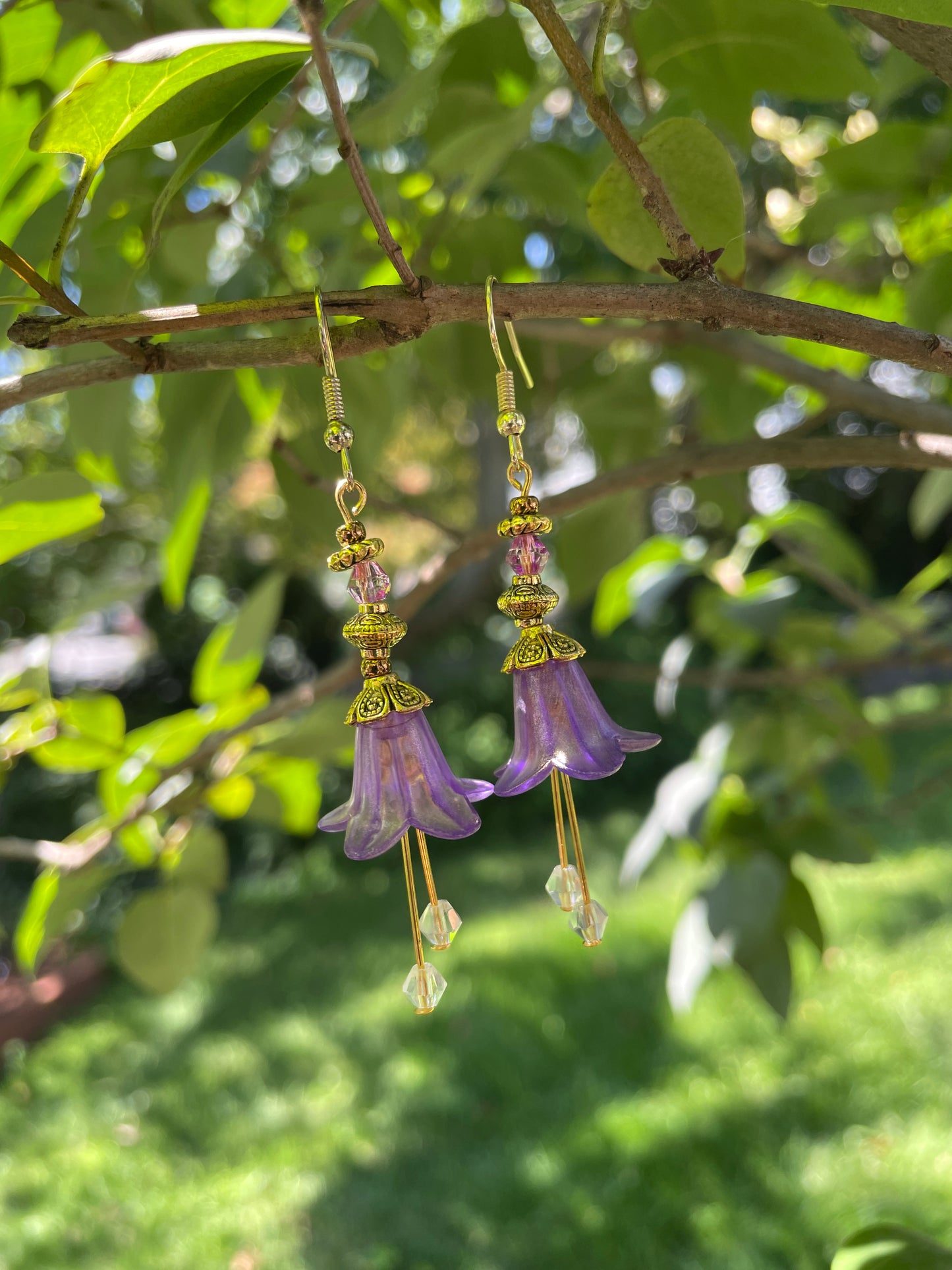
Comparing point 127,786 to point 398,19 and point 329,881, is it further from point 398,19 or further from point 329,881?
point 329,881

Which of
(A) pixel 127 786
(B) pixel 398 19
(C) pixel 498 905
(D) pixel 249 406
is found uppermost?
(B) pixel 398 19

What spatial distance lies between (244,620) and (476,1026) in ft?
6.44

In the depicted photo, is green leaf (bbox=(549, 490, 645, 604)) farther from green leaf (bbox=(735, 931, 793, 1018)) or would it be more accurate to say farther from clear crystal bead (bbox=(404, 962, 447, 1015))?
clear crystal bead (bbox=(404, 962, 447, 1015))

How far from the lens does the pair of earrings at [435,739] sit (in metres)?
0.53

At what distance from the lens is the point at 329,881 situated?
4434mm

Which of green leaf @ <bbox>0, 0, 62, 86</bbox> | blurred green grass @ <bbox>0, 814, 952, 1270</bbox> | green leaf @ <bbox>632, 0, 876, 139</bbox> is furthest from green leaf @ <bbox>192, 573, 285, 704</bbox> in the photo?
blurred green grass @ <bbox>0, 814, 952, 1270</bbox>

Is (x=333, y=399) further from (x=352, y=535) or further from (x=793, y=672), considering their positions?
(x=793, y=672)

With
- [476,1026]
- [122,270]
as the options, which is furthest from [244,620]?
[476,1026]

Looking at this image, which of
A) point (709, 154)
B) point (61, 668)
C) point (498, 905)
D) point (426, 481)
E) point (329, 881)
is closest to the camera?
point (709, 154)

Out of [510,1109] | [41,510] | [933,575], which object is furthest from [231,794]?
[510,1109]

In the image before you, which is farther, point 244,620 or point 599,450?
point 599,450

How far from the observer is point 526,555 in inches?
23.0

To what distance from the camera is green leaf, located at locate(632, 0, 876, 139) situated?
2.02 ft

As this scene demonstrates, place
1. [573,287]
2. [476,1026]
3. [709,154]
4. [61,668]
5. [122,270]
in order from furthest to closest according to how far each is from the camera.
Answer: [61,668]
[476,1026]
[122,270]
[709,154]
[573,287]
